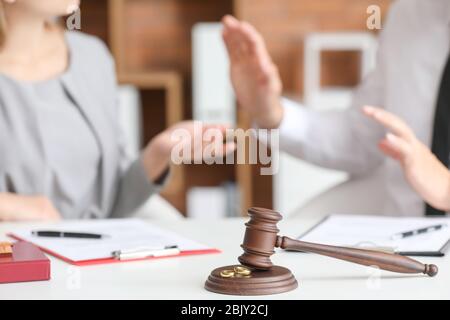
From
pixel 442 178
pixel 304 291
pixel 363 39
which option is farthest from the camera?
pixel 363 39

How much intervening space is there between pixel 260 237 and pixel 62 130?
2.80 ft

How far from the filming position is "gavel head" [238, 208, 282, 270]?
2.64ft

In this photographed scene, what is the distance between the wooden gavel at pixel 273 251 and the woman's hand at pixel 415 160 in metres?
0.40

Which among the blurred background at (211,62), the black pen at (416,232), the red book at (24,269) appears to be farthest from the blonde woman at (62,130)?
the blurred background at (211,62)

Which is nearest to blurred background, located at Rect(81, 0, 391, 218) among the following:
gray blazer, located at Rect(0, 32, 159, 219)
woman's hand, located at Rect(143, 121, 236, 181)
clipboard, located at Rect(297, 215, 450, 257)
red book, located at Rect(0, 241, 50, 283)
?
gray blazer, located at Rect(0, 32, 159, 219)

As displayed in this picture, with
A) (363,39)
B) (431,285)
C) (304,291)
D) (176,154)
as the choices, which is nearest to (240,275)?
(304,291)

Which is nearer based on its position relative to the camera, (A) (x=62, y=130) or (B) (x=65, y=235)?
(B) (x=65, y=235)

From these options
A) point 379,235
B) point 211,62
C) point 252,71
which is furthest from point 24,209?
point 211,62

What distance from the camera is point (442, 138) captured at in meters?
1.51

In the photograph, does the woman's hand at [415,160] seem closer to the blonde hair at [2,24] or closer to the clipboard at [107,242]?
Result: the clipboard at [107,242]

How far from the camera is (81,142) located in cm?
159

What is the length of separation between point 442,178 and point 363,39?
6.43 ft

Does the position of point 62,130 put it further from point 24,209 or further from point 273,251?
point 273,251

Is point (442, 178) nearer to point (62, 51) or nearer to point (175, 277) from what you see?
point (175, 277)
